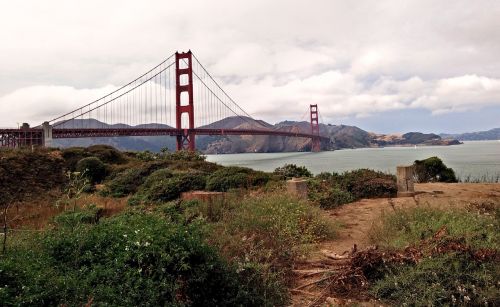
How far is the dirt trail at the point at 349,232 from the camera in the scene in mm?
4375

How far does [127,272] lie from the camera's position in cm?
338

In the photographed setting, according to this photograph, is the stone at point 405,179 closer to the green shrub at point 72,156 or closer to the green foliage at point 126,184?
the green foliage at point 126,184

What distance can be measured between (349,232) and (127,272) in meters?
5.02

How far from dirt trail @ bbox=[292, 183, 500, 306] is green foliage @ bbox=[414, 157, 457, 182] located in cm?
413

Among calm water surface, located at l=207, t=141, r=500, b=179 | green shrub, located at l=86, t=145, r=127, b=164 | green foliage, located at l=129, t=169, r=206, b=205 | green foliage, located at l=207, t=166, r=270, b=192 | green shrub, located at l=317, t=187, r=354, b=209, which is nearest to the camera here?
green shrub, located at l=317, t=187, r=354, b=209

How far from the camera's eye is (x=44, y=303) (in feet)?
9.63

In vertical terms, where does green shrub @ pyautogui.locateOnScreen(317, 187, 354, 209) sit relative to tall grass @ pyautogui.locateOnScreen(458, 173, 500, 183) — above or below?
above

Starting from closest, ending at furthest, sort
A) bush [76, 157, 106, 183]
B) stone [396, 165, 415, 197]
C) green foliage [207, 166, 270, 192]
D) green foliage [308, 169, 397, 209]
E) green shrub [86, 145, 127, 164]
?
1. green foliage [308, 169, 397, 209]
2. green foliage [207, 166, 270, 192]
3. stone [396, 165, 415, 197]
4. bush [76, 157, 106, 183]
5. green shrub [86, 145, 127, 164]

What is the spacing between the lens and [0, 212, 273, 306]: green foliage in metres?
3.07

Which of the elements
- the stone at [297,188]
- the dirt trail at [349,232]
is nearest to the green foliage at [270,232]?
the dirt trail at [349,232]

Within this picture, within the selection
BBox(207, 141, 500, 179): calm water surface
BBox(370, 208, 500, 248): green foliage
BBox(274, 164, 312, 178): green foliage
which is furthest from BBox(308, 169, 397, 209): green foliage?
BBox(207, 141, 500, 179): calm water surface

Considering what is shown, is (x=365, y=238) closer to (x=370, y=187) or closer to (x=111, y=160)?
(x=370, y=187)

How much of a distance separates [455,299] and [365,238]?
9.60 ft

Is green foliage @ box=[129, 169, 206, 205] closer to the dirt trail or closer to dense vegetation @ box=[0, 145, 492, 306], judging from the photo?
dense vegetation @ box=[0, 145, 492, 306]
